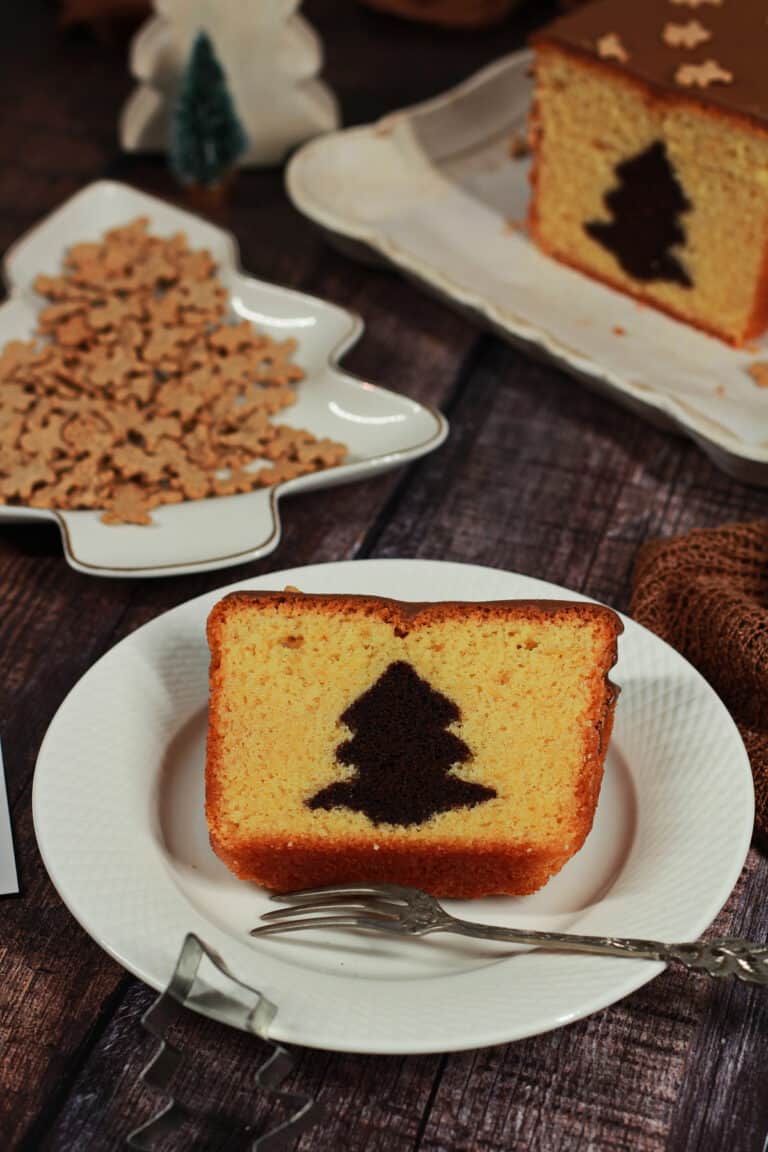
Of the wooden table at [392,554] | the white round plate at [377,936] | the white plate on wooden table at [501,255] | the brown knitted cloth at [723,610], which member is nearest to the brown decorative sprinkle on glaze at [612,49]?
the white plate on wooden table at [501,255]

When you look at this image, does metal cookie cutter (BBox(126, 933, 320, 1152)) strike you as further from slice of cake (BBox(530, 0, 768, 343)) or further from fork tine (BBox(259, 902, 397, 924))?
slice of cake (BBox(530, 0, 768, 343))

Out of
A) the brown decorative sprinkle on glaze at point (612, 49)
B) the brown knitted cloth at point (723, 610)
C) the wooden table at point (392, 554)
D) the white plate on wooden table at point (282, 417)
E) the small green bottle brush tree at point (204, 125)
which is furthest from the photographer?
the small green bottle brush tree at point (204, 125)

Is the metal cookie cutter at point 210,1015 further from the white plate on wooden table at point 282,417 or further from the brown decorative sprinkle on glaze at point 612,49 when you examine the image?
the brown decorative sprinkle on glaze at point 612,49

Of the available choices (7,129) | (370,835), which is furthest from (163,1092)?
(7,129)

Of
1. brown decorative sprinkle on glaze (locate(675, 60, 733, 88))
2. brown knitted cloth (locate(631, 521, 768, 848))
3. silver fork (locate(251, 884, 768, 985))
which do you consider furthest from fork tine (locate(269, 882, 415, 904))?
brown decorative sprinkle on glaze (locate(675, 60, 733, 88))

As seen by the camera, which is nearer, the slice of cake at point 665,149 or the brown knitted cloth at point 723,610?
the brown knitted cloth at point 723,610

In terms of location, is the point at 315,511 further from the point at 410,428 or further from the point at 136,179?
the point at 136,179

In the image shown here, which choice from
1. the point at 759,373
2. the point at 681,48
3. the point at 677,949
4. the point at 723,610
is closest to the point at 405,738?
the point at 677,949

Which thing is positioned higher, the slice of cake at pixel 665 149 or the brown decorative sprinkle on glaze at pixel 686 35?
the brown decorative sprinkle on glaze at pixel 686 35
